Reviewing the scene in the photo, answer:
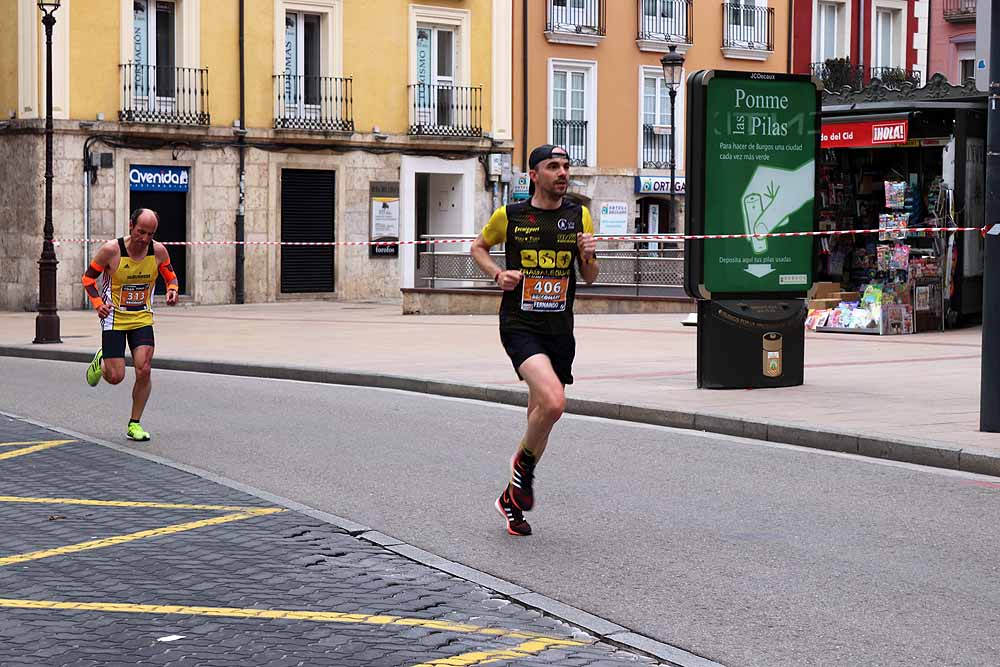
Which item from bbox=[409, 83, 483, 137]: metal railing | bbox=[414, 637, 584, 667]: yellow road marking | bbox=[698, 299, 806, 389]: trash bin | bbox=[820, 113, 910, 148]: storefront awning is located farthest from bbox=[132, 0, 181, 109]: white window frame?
bbox=[414, 637, 584, 667]: yellow road marking

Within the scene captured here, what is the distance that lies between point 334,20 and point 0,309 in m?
9.51

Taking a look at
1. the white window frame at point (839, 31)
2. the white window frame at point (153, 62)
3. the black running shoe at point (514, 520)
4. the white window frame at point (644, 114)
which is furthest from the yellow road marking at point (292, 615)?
the white window frame at point (839, 31)

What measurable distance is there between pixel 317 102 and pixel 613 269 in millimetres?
9916

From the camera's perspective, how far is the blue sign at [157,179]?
3338 cm

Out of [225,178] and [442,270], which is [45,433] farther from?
[225,178]

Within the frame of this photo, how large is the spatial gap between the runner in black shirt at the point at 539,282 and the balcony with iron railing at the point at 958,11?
128ft

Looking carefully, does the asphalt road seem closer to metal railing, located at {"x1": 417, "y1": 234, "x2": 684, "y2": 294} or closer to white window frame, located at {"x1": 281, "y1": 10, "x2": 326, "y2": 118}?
metal railing, located at {"x1": 417, "y1": 234, "x2": 684, "y2": 294}

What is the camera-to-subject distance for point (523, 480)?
806 centimetres

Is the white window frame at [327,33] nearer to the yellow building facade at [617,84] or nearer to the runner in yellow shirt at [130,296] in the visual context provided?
the yellow building facade at [617,84]

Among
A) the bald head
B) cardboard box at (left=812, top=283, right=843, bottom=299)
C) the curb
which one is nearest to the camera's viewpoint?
the curb

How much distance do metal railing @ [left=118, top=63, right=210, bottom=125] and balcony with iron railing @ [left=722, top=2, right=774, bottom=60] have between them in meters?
14.4

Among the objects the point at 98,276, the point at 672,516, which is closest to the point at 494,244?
the point at 672,516

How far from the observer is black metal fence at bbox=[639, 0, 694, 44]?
40.2m

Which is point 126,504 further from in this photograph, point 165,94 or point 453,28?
point 453,28
